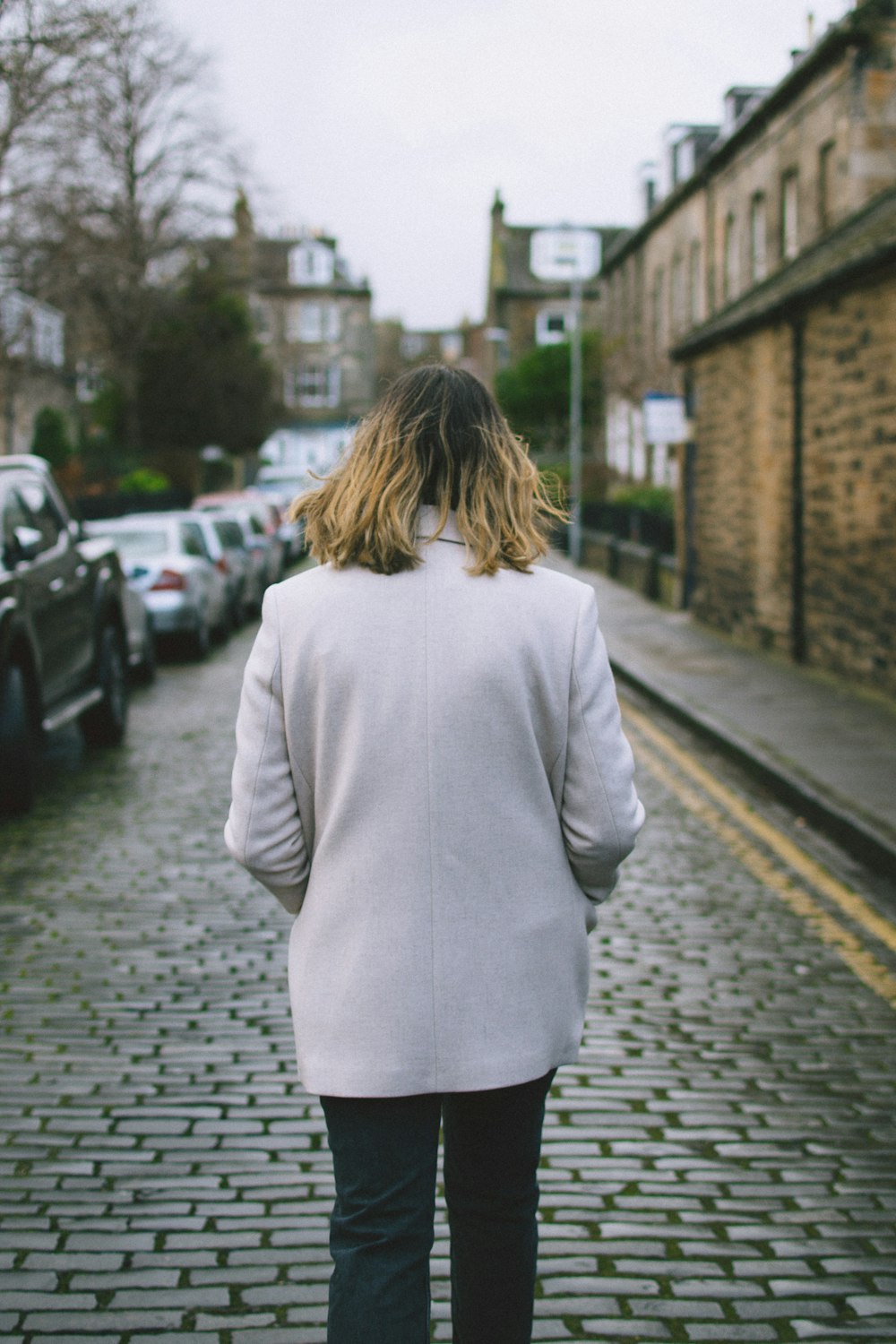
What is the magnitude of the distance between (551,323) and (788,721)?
60846 millimetres

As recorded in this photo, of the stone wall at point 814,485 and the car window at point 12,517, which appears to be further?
the stone wall at point 814,485

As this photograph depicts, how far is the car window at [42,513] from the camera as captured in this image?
9.61m

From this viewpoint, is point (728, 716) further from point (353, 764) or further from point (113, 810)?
point (353, 764)

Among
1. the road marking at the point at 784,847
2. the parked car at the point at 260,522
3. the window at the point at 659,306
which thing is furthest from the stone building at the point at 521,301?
the road marking at the point at 784,847

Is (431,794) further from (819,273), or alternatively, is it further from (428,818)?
(819,273)

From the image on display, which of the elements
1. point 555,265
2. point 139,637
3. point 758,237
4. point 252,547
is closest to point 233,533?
point 252,547

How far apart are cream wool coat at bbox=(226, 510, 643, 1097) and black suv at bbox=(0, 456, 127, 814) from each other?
6272 mm

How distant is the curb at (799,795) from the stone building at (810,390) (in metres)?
1.65

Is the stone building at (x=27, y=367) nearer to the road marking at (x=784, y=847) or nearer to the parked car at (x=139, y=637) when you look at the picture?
the parked car at (x=139, y=637)

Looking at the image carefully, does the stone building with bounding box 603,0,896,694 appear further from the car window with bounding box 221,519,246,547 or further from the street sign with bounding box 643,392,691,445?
the car window with bounding box 221,519,246,547

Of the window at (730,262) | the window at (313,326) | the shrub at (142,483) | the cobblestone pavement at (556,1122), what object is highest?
A: the window at (313,326)

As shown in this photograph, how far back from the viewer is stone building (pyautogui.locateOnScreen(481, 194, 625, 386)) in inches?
2729

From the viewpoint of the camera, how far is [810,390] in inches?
562

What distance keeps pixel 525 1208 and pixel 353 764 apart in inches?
30.9
